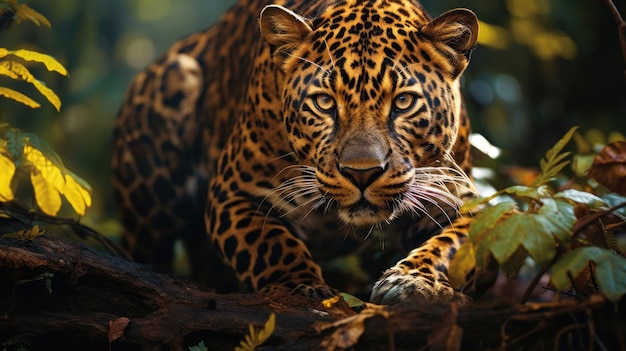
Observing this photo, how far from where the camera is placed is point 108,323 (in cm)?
443

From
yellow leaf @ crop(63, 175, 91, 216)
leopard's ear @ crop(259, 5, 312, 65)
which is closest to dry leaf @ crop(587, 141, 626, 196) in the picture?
leopard's ear @ crop(259, 5, 312, 65)

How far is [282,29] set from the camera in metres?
5.57

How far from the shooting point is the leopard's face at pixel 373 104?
5043 millimetres

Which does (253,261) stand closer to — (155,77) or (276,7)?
(276,7)

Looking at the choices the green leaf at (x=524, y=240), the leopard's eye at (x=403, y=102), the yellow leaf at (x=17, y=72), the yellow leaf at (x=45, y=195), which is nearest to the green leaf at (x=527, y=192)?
the green leaf at (x=524, y=240)

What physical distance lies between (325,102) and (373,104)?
0.31 m

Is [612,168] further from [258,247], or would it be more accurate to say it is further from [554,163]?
[258,247]

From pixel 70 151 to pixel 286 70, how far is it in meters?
6.63

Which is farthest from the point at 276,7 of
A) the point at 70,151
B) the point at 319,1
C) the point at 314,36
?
the point at 70,151

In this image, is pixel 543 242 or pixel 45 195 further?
pixel 45 195

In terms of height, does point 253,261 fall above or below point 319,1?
below

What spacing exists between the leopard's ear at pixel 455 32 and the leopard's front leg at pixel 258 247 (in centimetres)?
146

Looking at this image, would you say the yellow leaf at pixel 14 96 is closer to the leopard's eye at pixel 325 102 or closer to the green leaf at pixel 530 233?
the leopard's eye at pixel 325 102

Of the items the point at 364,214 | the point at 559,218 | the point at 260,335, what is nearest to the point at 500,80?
the point at 364,214
